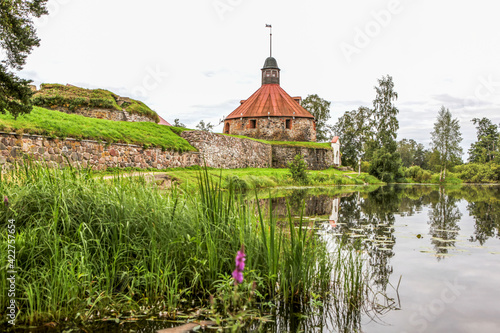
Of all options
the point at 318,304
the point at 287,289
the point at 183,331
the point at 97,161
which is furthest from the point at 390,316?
the point at 97,161

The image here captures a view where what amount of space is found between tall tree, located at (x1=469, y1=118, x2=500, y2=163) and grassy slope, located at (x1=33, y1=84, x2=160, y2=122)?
53.5 m

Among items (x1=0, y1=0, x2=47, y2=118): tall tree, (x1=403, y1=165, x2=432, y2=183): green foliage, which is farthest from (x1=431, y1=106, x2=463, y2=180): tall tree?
(x1=0, y1=0, x2=47, y2=118): tall tree

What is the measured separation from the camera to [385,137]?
136 ft

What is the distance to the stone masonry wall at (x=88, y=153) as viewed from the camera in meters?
12.3

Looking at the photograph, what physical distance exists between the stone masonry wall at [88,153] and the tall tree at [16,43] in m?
1.50

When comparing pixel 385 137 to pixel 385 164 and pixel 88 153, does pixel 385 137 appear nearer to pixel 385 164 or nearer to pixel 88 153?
pixel 385 164

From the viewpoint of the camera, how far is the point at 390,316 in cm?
421

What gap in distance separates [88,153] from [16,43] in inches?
260

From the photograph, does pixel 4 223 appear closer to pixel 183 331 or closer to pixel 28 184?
pixel 28 184

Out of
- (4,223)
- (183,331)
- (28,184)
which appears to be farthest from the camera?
(28,184)

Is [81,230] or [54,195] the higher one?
[54,195]

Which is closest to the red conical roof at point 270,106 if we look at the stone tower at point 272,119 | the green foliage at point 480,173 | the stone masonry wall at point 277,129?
the stone tower at point 272,119

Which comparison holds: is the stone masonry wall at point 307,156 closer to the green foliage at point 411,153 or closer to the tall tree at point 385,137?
the tall tree at point 385,137

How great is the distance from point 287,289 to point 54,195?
305 centimetres
